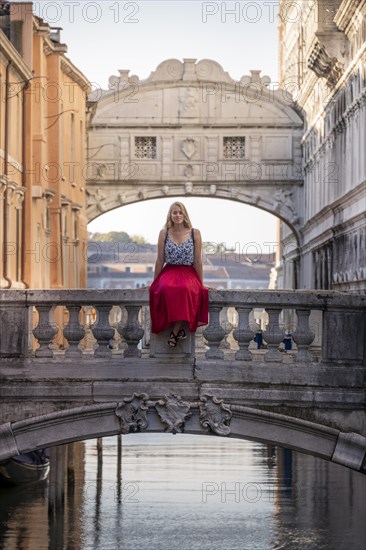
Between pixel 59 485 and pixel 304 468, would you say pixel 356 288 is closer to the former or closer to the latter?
pixel 304 468

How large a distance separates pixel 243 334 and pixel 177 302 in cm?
62

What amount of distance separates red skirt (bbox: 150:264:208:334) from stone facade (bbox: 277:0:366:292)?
21062 millimetres

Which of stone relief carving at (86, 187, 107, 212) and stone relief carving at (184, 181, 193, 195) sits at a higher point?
stone relief carving at (184, 181, 193, 195)

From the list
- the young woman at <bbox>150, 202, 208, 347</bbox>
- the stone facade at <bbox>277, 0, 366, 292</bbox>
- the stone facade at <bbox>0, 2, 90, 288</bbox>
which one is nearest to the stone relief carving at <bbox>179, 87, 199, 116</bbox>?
the stone facade at <bbox>277, 0, 366, 292</bbox>

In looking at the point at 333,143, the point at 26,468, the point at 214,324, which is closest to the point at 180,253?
the point at 214,324

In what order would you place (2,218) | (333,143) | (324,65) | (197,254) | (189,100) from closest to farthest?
(197,254) < (2,218) < (324,65) < (333,143) < (189,100)

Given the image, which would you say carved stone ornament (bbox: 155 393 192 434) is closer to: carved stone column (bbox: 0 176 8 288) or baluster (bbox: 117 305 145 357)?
baluster (bbox: 117 305 145 357)

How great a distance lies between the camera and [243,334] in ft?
42.4

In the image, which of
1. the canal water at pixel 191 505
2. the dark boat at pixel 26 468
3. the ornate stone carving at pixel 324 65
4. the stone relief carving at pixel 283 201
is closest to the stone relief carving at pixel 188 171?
the stone relief carving at pixel 283 201

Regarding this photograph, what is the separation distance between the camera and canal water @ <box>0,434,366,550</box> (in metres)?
21.6

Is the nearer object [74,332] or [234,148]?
[74,332]

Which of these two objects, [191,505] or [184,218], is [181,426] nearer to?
[184,218]

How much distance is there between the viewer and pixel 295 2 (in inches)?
2172

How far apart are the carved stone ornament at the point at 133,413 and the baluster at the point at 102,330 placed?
0.44 m
